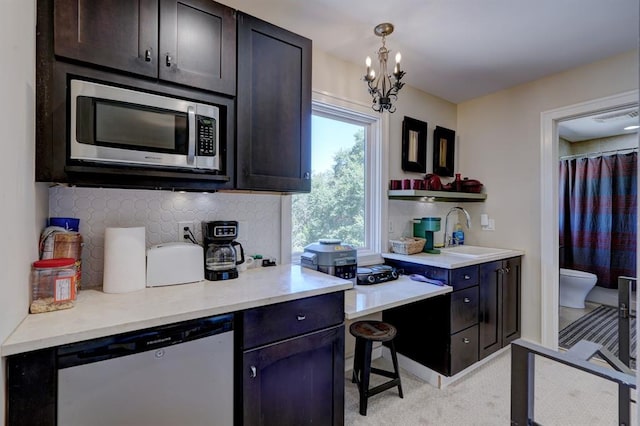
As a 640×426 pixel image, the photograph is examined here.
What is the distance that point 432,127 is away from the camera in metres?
3.28

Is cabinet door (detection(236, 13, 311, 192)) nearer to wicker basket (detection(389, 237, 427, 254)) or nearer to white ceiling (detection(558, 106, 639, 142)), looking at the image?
wicker basket (detection(389, 237, 427, 254))

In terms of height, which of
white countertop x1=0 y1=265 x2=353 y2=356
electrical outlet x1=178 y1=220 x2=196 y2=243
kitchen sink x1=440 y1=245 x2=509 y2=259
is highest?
electrical outlet x1=178 y1=220 x2=196 y2=243

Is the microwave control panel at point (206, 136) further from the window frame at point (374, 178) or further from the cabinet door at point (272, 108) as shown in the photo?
the window frame at point (374, 178)

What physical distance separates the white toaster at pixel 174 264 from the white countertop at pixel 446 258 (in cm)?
166

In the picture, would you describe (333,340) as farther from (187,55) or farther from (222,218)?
(187,55)

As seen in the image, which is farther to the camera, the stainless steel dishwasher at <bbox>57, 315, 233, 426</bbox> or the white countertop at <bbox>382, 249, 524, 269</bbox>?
the white countertop at <bbox>382, 249, 524, 269</bbox>

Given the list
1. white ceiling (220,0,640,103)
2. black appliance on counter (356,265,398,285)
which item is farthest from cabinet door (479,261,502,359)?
white ceiling (220,0,640,103)

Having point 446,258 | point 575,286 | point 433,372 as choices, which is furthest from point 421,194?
point 575,286

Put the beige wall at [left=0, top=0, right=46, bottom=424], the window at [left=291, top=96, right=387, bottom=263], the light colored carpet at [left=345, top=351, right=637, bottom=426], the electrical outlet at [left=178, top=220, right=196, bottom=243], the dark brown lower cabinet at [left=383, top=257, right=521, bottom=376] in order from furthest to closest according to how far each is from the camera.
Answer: the window at [left=291, top=96, right=387, bottom=263]
the dark brown lower cabinet at [left=383, top=257, right=521, bottom=376]
the light colored carpet at [left=345, top=351, right=637, bottom=426]
the electrical outlet at [left=178, top=220, right=196, bottom=243]
the beige wall at [left=0, top=0, right=46, bottom=424]

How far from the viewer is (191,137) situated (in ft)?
4.82

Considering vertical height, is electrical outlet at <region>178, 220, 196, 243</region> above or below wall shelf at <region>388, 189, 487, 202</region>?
below

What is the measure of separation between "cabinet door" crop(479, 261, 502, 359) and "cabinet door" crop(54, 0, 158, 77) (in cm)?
266

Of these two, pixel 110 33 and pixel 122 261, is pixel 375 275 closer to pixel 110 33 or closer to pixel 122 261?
pixel 122 261

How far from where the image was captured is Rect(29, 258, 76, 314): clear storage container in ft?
3.79
